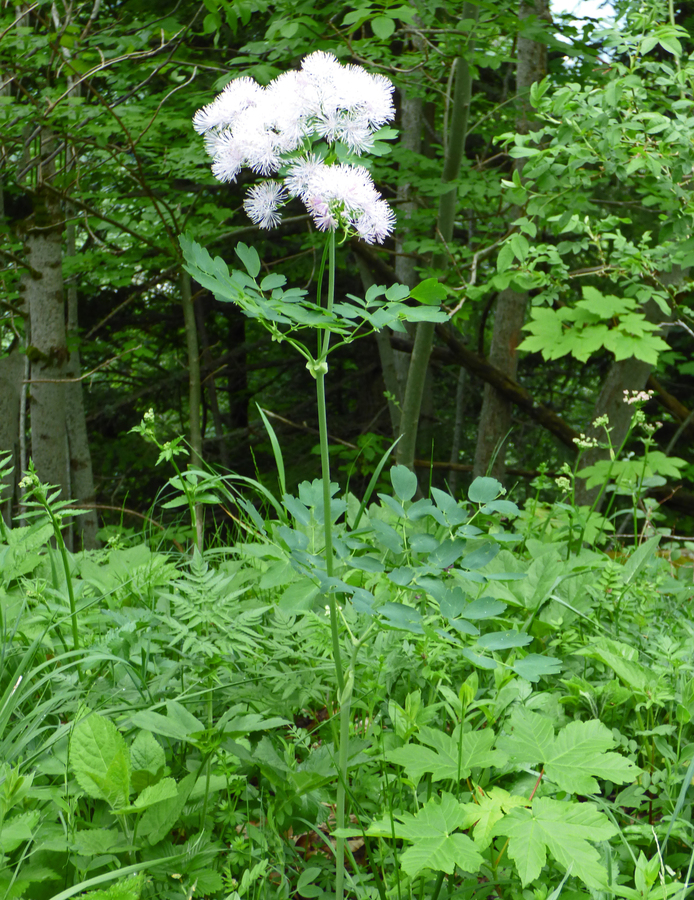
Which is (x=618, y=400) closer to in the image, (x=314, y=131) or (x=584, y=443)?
(x=584, y=443)

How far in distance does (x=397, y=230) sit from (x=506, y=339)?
1.13 metres

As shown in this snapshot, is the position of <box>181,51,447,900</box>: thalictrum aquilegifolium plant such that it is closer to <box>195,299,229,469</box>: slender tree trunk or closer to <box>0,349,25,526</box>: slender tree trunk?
<box>0,349,25,526</box>: slender tree trunk

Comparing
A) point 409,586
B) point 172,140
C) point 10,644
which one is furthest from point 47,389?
point 409,586

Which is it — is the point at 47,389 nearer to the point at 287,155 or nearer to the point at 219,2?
the point at 219,2

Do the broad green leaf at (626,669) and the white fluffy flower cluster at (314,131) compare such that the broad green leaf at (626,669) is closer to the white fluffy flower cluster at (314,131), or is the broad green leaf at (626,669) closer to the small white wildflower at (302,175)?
the white fluffy flower cluster at (314,131)

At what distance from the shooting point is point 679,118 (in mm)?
2188

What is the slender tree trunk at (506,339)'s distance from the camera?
176 inches

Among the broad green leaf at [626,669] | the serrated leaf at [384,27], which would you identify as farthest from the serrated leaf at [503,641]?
the serrated leaf at [384,27]

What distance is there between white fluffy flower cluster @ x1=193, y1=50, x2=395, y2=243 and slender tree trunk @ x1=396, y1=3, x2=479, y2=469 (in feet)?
6.66

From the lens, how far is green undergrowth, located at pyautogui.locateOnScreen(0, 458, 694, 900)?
0.94 metres

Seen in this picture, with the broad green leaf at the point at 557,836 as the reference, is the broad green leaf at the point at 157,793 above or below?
above

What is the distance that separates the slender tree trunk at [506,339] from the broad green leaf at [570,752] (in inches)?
140

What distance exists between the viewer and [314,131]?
40.1 inches

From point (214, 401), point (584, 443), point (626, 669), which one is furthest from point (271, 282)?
point (214, 401)
